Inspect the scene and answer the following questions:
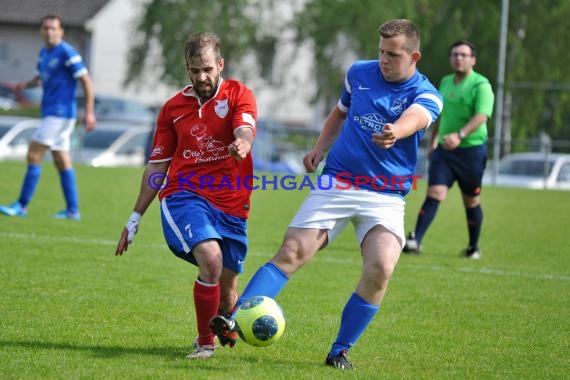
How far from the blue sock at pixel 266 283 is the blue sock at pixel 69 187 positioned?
23.5 feet

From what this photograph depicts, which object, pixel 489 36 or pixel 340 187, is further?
pixel 489 36

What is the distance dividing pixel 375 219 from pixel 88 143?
822 inches

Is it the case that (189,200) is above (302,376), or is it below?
above

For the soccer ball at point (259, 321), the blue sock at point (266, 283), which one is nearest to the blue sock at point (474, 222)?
the blue sock at point (266, 283)

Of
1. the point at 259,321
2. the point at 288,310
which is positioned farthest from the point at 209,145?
the point at 288,310

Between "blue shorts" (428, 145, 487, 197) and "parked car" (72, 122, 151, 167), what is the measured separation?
14.8 metres

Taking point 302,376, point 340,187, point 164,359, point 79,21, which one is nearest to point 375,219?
point 340,187

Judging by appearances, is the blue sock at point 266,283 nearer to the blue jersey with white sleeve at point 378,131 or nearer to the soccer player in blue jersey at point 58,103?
the blue jersey with white sleeve at point 378,131

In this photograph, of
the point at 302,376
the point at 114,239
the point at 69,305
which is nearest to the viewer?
the point at 302,376

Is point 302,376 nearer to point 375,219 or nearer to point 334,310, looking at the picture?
point 375,219

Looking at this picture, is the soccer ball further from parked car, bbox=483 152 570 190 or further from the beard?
parked car, bbox=483 152 570 190

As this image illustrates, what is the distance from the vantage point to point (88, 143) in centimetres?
2561

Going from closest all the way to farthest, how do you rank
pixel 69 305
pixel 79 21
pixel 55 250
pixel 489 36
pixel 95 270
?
pixel 69 305, pixel 95 270, pixel 55 250, pixel 489 36, pixel 79 21

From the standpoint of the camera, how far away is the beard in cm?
569
